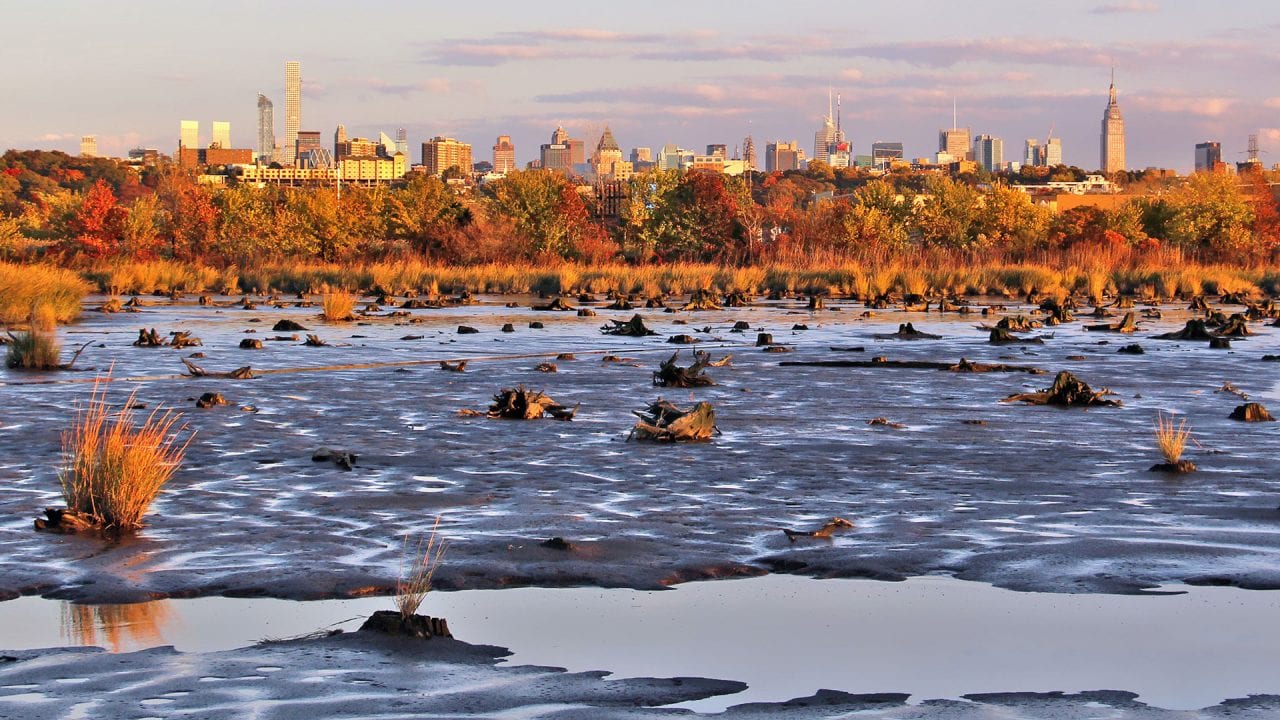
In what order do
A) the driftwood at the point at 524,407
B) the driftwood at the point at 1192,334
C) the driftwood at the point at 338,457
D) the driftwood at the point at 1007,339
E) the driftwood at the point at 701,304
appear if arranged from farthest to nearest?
the driftwood at the point at 701,304, the driftwood at the point at 1192,334, the driftwood at the point at 1007,339, the driftwood at the point at 524,407, the driftwood at the point at 338,457

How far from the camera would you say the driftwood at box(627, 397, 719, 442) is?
12344 mm

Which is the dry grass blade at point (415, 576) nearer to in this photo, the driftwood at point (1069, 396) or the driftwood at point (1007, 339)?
the driftwood at point (1069, 396)

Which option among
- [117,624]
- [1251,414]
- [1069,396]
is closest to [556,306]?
[1069,396]

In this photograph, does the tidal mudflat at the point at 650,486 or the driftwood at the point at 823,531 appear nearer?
the tidal mudflat at the point at 650,486

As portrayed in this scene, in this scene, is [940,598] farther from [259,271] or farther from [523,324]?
[259,271]

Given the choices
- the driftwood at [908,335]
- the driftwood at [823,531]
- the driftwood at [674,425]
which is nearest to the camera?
the driftwood at [823,531]

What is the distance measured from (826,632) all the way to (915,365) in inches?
566

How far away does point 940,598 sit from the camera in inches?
272

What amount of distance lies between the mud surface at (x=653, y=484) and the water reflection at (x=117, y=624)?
24cm

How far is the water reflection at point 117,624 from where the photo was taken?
5969 millimetres

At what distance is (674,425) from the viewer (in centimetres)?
1234

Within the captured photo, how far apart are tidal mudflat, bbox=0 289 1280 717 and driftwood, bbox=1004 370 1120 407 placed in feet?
0.93

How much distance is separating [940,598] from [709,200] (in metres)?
68.4

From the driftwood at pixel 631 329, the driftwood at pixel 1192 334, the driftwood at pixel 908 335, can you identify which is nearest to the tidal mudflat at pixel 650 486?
the driftwood at pixel 1192 334
